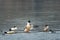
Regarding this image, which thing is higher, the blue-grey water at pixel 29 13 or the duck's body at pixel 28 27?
the blue-grey water at pixel 29 13

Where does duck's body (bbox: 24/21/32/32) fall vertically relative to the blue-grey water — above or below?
below

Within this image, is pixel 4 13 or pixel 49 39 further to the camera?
pixel 4 13

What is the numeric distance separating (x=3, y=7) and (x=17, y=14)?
0.34 m

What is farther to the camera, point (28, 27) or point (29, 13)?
point (29, 13)

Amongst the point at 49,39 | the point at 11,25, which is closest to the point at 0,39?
the point at 49,39

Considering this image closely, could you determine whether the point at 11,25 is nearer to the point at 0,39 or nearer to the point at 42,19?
the point at 42,19

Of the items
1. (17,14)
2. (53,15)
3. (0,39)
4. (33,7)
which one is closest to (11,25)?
(17,14)

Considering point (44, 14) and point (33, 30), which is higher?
point (44, 14)

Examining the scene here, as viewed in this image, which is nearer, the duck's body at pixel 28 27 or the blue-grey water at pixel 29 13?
the duck's body at pixel 28 27

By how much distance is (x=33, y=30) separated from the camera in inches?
176

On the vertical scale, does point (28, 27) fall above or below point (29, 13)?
below

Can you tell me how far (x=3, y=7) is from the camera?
15.1ft

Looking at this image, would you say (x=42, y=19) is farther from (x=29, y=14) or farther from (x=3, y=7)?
(x=3, y=7)

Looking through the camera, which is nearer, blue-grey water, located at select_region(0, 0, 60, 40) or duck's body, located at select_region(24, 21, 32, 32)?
duck's body, located at select_region(24, 21, 32, 32)
